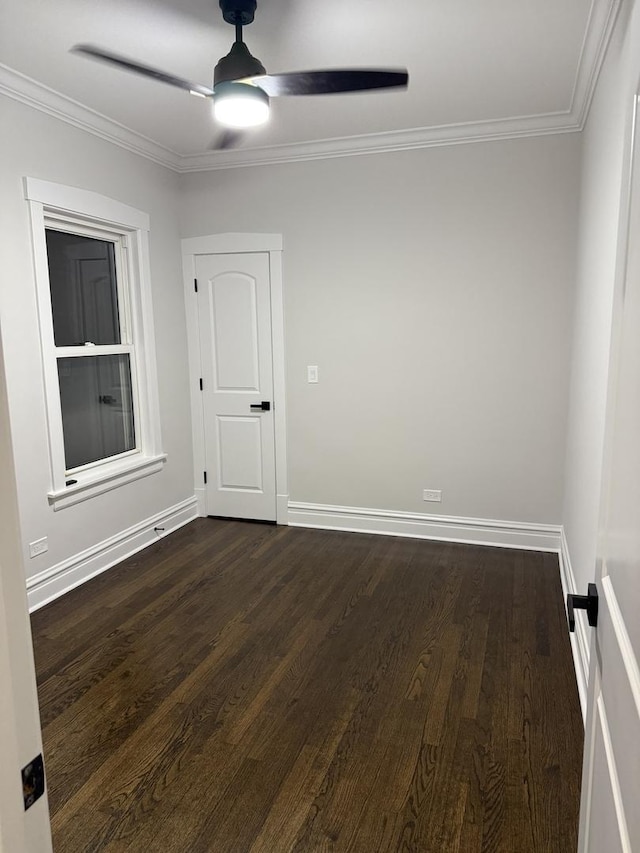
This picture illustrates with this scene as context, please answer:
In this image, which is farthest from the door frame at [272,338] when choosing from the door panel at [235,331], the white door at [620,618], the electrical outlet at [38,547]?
the white door at [620,618]

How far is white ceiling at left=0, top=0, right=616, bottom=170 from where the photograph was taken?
2.46 metres

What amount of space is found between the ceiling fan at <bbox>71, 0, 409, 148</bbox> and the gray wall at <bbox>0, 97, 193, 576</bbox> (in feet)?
3.43

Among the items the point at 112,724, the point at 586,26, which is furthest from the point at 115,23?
the point at 112,724

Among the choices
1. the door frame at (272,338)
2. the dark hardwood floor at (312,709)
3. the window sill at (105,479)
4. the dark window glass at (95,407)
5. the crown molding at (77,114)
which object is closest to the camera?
the dark hardwood floor at (312,709)

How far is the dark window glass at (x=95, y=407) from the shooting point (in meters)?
3.71

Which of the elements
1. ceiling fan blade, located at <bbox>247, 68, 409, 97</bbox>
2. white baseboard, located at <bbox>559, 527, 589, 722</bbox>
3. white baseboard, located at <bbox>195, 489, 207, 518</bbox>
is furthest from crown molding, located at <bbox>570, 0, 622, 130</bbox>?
white baseboard, located at <bbox>195, 489, 207, 518</bbox>

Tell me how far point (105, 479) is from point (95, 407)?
1.61ft

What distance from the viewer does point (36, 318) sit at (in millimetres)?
3287

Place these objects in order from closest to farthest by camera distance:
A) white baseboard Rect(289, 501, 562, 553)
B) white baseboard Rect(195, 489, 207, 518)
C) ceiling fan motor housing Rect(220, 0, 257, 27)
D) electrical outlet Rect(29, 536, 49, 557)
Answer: ceiling fan motor housing Rect(220, 0, 257, 27)
electrical outlet Rect(29, 536, 49, 557)
white baseboard Rect(289, 501, 562, 553)
white baseboard Rect(195, 489, 207, 518)

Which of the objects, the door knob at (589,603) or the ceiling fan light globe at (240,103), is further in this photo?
the ceiling fan light globe at (240,103)

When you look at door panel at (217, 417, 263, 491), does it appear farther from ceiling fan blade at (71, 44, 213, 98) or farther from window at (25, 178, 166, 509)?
ceiling fan blade at (71, 44, 213, 98)

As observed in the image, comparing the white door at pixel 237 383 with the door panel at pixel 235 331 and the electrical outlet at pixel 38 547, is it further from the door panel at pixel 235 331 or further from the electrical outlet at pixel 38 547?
the electrical outlet at pixel 38 547

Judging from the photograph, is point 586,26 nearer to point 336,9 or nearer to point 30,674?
point 336,9

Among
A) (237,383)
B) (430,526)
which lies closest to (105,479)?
(237,383)
